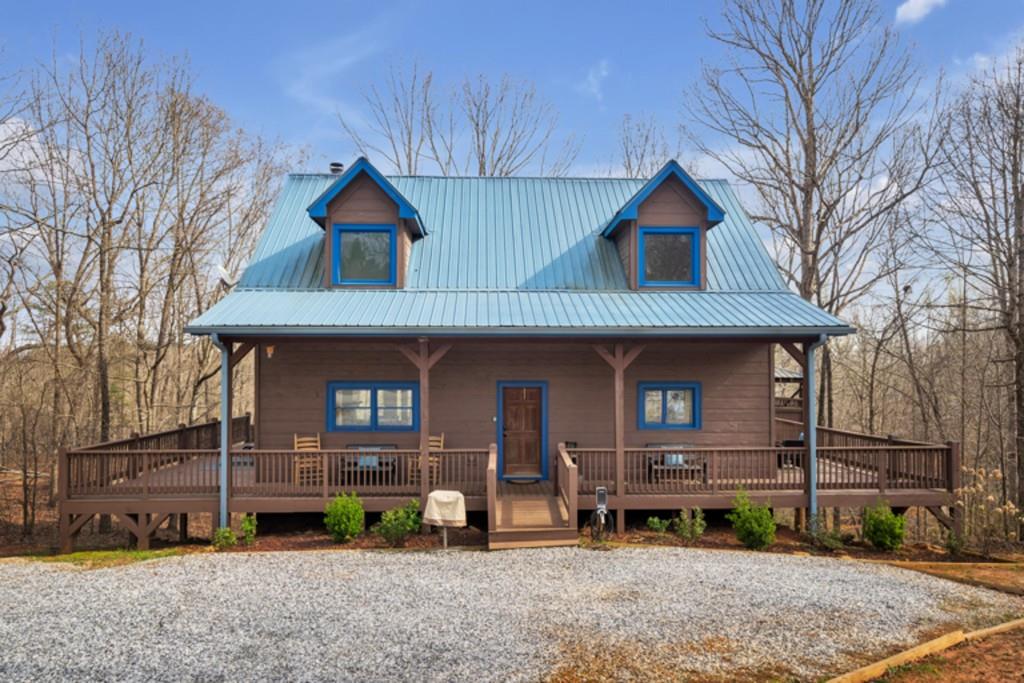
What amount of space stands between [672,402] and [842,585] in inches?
222

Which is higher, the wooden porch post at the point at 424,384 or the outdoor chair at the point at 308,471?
the wooden porch post at the point at 424,384

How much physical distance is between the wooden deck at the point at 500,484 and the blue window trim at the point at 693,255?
12.6 feet

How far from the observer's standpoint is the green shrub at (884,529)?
1077 cm

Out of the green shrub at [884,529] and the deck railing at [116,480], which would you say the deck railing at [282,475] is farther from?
the green shrub at [884,529]

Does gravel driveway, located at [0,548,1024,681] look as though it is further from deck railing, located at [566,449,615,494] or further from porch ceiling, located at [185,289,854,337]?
porch ceiling, located at [185,289,854,337]

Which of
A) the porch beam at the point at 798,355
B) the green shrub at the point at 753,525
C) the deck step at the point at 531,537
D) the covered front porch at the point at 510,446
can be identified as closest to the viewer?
the deck step at the point at 531,537

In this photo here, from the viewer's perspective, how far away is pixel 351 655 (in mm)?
6219

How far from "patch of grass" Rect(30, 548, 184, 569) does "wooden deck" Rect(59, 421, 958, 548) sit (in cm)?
59

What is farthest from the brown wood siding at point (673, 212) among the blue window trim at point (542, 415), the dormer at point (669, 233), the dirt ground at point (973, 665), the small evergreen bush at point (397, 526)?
the dirt ground at point (973, 665)

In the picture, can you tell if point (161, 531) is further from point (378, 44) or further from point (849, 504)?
point (378, 44)

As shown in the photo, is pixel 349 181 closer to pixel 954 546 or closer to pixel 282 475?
pixel 282 475

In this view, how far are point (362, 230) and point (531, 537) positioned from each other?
24.9ft

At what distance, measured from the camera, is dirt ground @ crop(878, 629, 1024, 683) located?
5.84 meters

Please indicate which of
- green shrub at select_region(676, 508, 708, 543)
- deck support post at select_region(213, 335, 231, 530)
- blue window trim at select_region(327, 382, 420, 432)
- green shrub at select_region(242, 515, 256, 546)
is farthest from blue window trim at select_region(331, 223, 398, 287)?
green shrub at select_region(676, 508, 708, 543)
